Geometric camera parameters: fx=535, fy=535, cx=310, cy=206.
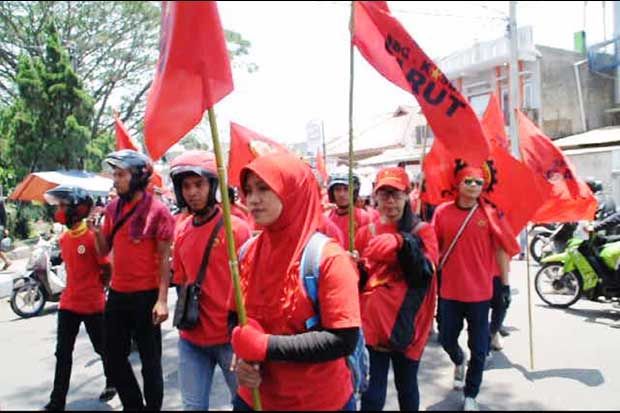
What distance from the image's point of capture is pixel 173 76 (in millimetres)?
1845

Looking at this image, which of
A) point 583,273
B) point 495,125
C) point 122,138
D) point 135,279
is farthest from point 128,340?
point 583,273

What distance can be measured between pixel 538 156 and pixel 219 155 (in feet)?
13.3

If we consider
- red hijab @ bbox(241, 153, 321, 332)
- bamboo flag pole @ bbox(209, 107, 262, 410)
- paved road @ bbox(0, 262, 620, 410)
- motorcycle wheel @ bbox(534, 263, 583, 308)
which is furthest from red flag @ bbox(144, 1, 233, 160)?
motorcycle wheel @ bbox(534, 263, 583, 308)

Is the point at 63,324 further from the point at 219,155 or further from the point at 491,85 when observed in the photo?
the point at 491,85

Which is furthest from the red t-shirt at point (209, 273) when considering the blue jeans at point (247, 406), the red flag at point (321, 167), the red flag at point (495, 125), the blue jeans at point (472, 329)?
the red flag at point (321, 167)

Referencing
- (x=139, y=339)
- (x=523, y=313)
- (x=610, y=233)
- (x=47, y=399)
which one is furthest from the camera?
(x=610, y=233)

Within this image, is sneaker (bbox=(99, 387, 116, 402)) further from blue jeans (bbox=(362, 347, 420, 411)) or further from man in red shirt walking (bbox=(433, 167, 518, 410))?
man in red shirt walking (bbox=(433, 167, 518, 410))

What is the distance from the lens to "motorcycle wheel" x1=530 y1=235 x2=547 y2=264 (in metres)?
10.2

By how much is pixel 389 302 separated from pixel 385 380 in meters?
0.42

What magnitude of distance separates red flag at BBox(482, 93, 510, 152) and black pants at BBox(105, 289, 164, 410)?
317 centimetres

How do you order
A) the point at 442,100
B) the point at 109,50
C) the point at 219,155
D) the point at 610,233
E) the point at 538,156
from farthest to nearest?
1. the point at 109,50
2. the point at 610,233
3. the point at 538,156
4. the point at 442,100
5. the point at 219,155

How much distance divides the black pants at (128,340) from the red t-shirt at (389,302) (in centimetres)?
133

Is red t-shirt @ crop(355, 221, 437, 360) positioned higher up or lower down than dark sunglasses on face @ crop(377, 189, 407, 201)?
lower down

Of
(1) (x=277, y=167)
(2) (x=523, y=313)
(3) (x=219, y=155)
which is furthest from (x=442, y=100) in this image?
(2) (x=523, y=313)
